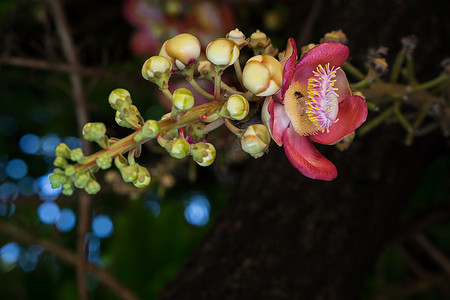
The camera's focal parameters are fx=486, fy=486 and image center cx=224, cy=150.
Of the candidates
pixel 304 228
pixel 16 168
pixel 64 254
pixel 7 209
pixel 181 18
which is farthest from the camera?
pixel 16 168

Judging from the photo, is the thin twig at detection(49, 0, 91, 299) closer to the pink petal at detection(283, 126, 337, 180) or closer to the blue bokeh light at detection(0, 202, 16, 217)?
the blue bokeh light at detection(0, 202, 16, 217)

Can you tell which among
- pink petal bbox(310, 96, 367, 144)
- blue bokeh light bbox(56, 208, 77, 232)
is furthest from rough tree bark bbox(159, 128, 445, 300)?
blue bokeh light bbox(56, 208, 77, 232)

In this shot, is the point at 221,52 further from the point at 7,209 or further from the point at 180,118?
the point at 7,209

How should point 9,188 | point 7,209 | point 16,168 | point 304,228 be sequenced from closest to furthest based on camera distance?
point 304,228, point 7,209, point 9,188, point 16,168

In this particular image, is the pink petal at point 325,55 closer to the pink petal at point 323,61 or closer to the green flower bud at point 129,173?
the pink petal at point 323,61

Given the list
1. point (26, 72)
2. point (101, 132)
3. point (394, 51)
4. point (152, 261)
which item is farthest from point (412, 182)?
point (26, 72)

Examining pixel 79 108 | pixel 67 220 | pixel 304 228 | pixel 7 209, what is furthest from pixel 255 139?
pixel 67 220
